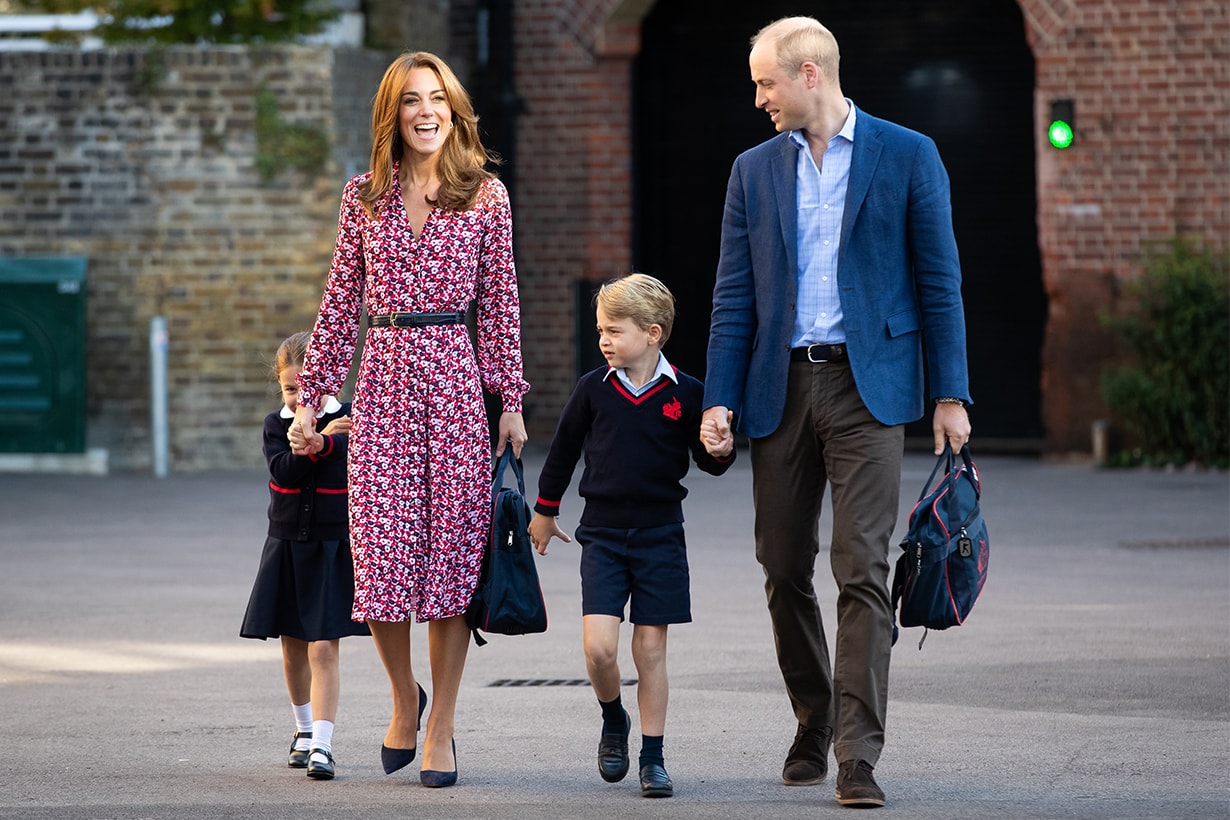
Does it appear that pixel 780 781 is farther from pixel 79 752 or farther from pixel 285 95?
pixel 285 95

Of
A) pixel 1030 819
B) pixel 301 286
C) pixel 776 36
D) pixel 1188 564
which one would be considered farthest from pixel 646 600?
pixel 301 286

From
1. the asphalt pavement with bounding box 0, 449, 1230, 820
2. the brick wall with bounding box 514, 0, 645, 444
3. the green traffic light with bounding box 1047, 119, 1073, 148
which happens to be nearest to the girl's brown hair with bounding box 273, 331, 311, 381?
the asphalt pavement with bounding box 0, 449, 1230, 820

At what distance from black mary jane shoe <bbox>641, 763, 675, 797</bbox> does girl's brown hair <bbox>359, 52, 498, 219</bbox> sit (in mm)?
1642

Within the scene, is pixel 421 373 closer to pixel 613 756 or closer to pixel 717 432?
pixel 717 432

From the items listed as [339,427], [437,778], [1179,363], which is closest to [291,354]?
Result: [339,427]

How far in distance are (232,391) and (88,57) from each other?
302 cm

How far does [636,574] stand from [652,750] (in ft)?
1.59

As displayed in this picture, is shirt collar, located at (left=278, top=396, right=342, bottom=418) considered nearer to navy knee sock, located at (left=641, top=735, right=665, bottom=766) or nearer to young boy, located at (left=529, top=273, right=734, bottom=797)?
young boy, located at (left=529, top=273, right=734, bottom=797)

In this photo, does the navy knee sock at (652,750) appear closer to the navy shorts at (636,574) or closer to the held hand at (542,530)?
the navy shorts at (636,574)

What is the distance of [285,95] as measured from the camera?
1598 cm

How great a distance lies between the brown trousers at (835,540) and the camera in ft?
16.6

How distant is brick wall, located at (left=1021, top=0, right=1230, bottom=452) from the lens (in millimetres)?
16188

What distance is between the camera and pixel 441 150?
5.40m

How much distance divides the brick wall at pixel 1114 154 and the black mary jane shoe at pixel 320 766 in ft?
40.0
